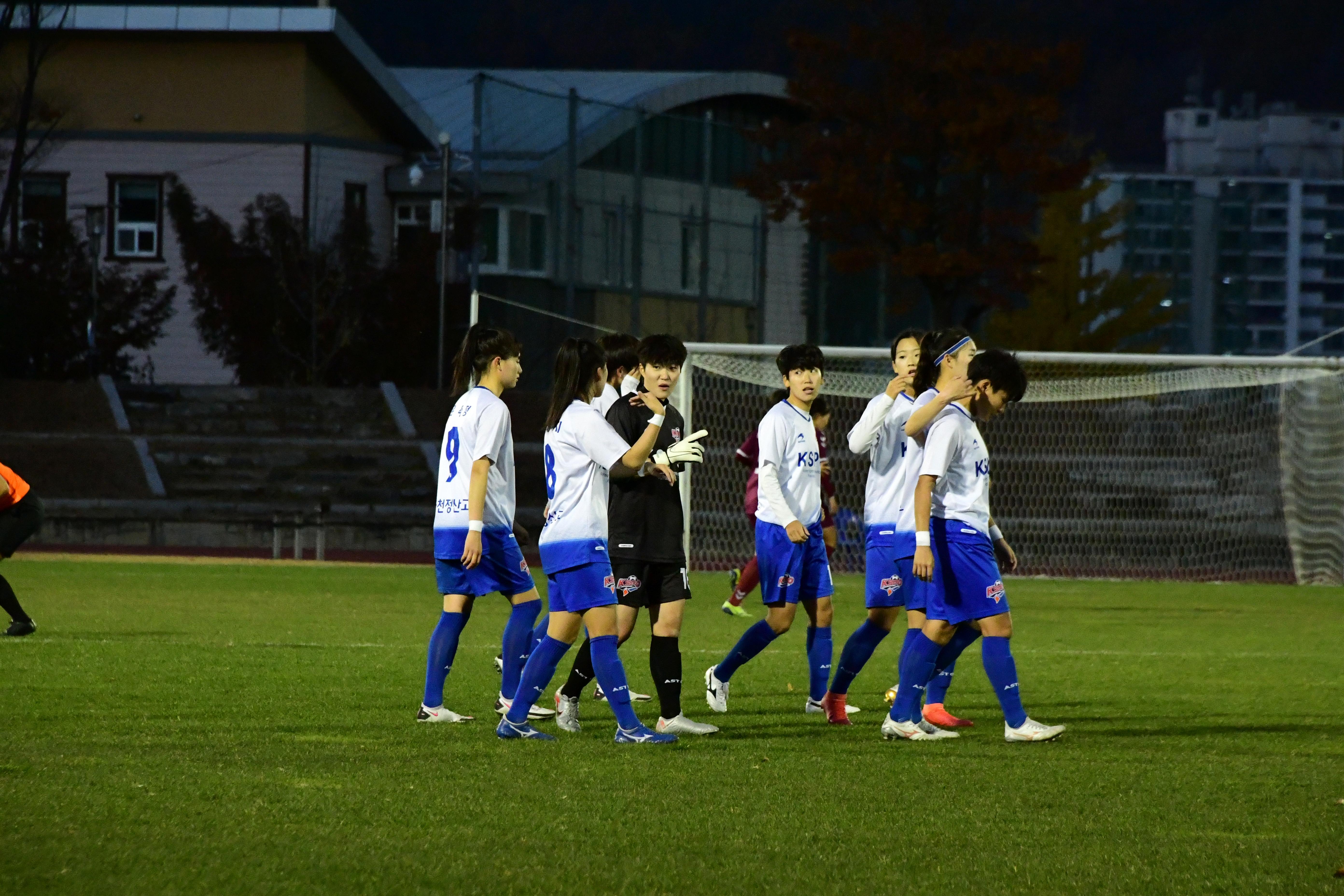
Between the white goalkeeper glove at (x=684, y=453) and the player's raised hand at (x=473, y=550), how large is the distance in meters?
0.93

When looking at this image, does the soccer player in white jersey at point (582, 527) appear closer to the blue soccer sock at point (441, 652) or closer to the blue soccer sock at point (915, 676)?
the blue soccer sock at point (441, 652)

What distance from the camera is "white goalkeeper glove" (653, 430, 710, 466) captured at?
24.7ft

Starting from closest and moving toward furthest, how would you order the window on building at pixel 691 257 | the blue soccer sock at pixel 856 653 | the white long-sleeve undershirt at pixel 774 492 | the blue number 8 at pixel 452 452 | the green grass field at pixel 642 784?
the green grass field at pixel 642 784 → the blue number 8 at pixel 452 452 → the white long-sleeve undershirt at pixel 774 492 → the blue soccer sock at pixel 856 653 → the window on building at pixel 691 257

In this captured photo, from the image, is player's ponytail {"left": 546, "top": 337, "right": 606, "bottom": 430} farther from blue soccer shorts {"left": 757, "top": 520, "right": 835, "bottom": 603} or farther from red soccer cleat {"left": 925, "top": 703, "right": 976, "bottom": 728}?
red soccer cleat {"left": 925, "top": 703, "right": 976, "bottom": 728}

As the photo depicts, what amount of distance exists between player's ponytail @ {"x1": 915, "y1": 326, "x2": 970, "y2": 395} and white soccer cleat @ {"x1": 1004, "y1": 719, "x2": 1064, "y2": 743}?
1585 millimetres

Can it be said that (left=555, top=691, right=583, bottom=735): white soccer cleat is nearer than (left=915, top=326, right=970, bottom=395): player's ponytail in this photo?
No

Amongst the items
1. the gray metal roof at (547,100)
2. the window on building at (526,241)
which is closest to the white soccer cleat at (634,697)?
the gray metal roof at (547,100)

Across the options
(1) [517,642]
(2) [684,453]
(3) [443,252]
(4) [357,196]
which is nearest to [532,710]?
(1) [517,642]

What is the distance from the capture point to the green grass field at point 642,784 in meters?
5.40

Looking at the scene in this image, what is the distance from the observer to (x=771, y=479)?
8.84m

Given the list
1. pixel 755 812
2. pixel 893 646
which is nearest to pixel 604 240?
pixel 893 646

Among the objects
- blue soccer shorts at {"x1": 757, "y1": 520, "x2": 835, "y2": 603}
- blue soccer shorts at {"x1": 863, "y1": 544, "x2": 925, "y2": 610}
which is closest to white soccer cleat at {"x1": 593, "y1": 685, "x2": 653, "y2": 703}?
blue soccer shorts at {"x1": 757, "y1": 520, "x2": 835, "y2": 603}

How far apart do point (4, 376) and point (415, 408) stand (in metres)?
7.95

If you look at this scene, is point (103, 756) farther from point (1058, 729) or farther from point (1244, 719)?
point (1244, 719)
